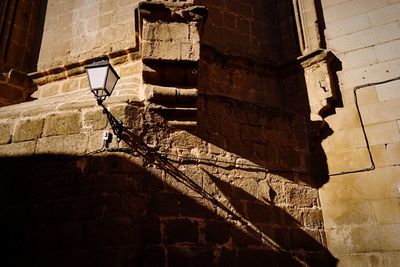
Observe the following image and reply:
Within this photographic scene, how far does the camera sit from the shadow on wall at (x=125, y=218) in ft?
9.56

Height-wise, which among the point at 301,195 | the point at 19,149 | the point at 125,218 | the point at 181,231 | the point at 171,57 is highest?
the point at 171,57

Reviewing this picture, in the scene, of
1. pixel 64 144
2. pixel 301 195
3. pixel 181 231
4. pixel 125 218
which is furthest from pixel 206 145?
pixel 64 144

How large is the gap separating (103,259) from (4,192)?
1272mm

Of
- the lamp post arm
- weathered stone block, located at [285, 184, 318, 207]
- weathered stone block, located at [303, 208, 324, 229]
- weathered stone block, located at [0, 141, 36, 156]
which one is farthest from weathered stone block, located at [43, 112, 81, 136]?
weathered stone block, located at [303, 208, 324, 229]

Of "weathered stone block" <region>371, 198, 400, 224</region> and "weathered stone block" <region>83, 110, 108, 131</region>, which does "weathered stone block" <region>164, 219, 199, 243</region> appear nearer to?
"weathered stone block" <region>83, 110, 108, 131</region>

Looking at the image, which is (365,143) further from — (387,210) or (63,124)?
(63,124)

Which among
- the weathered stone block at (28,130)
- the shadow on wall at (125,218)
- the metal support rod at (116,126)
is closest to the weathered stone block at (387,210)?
the shadow on wall at (125,218)

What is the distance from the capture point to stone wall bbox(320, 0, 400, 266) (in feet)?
11.9

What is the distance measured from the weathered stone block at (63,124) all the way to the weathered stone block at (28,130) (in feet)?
0.26

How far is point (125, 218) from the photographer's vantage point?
9.73 feet

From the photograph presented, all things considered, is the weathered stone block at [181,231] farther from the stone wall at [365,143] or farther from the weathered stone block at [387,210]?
the weathered stone block at [387,210]

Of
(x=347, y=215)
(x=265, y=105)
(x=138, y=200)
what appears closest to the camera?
(x=138, y=200)

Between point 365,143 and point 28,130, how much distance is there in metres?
3.77

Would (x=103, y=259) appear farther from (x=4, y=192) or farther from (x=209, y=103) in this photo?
(x=209, y=103)
